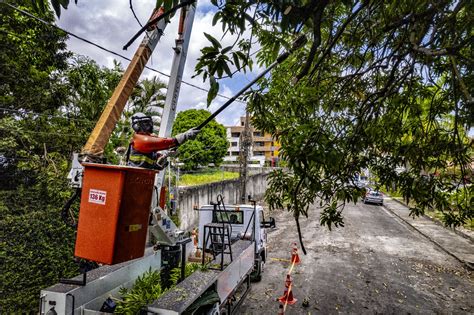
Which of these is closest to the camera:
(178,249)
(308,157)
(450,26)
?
(308,157)

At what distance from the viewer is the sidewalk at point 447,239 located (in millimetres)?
12070

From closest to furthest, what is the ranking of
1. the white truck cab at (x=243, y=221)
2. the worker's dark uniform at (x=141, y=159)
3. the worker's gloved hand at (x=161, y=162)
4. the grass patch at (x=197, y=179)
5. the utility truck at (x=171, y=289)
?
1. the utility truck at (x=171, y=289)
2. the worker's dark uniform at (x=141, y=159)
3. the worker's gloved hand at (x=161, y=162)
4. the white truck cab at (x=243, y=221)
5. the grass patch at (x=197, y=179)

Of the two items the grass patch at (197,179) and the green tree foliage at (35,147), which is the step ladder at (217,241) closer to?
the green tree foliage at (35,147)

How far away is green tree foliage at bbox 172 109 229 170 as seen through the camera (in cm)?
2817

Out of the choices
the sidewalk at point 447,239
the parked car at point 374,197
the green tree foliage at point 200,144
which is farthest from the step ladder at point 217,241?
the parked car at point 374,197

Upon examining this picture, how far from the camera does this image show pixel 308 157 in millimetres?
2500

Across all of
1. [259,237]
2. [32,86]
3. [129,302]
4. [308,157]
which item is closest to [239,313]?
[259,237]

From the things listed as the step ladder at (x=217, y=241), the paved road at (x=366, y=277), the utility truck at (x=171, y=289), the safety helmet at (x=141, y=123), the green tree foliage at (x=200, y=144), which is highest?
the green tree foliage at (x=200, y=144)

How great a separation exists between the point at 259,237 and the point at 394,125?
5.40m

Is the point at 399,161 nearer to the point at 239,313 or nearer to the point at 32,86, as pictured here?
the point at 239,313

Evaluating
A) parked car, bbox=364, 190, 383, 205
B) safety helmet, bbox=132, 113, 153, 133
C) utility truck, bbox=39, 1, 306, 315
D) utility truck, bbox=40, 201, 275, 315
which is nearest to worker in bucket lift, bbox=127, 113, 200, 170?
safety helmet, bbox=132, 113, 153, 133

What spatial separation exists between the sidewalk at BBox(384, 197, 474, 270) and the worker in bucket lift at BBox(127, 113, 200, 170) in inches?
417

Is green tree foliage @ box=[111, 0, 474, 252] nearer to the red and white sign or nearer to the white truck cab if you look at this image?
the red and white sign

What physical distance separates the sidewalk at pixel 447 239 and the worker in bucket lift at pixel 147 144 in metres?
10.6
